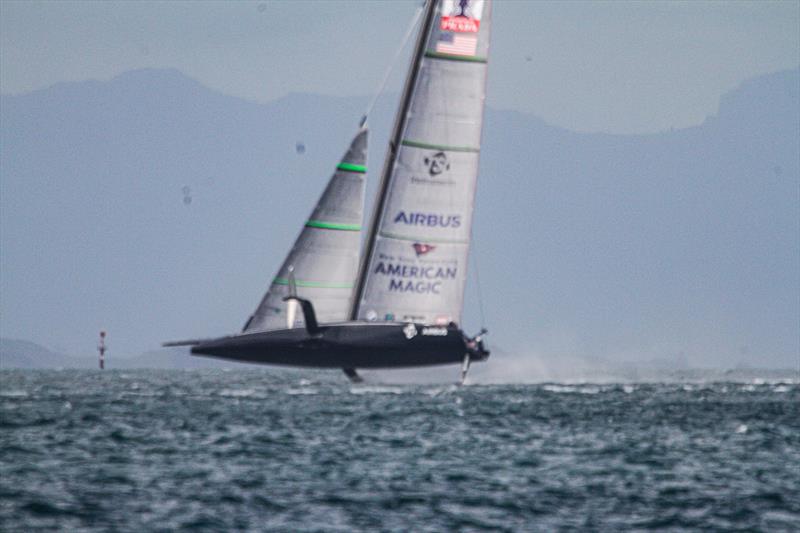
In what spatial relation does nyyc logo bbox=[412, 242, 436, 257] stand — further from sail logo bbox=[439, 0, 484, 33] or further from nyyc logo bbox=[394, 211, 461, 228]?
sail logo bbox=[439, 0, 484, 33]

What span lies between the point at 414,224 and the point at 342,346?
228 inches

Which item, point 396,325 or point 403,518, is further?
point 396,325

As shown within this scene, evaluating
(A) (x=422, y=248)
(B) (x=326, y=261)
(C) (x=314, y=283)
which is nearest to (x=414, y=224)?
(A) (x=422, y=248)

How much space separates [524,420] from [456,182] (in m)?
13.9

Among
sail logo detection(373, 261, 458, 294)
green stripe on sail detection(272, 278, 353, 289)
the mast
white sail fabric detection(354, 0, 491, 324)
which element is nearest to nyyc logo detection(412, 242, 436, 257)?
white sail fabric detection(354, 0, 491, 324)

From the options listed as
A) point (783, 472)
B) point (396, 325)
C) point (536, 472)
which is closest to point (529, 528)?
point (536, 472)

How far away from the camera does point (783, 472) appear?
36188 millimetres

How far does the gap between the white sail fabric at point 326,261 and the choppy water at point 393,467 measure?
12.9 ft

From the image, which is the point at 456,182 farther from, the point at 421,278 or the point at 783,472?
the point at 783,472

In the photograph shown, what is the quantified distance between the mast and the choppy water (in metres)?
5.19

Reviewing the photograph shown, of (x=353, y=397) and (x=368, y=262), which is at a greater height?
(x=368, y=262)

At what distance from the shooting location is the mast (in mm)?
61438

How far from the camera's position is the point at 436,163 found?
202 feet

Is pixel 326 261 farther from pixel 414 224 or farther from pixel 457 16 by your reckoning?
pixel 457 16
